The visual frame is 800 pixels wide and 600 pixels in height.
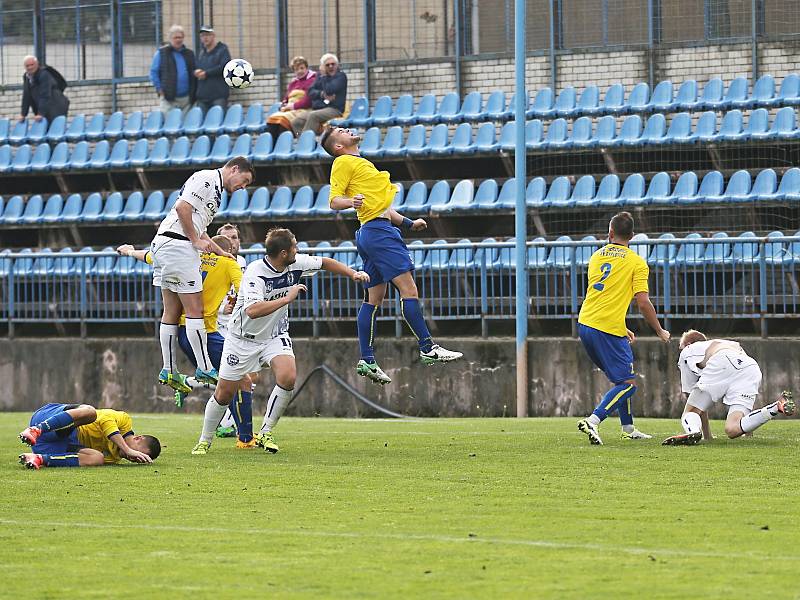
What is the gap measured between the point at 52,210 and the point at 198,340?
12.0 m

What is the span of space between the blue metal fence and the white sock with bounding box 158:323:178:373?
5607 mm

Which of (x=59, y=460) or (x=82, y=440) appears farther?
(x=82, y=440)

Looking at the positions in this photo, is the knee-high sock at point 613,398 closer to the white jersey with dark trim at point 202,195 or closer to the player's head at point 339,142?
the player's head at point 339,142

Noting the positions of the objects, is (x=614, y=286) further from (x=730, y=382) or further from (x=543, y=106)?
(x=543, y=106)

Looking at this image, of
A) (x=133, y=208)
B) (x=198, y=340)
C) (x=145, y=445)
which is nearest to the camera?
(x=145, y=445)

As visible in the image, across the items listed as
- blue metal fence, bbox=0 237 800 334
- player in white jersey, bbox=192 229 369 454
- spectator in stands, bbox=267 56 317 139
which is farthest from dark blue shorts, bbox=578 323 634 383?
spectator in stands, bbox=267 56 317 139

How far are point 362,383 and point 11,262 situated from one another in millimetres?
5353

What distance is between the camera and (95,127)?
2758 cm

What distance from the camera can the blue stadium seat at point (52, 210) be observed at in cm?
2496

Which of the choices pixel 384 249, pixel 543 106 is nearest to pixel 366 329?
pixel 384 249

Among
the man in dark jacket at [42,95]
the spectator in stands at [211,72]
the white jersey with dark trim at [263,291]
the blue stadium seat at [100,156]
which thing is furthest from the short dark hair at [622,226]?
the man in dark jacket at [42,95]

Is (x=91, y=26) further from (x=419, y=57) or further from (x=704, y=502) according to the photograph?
(x=704, y=502)

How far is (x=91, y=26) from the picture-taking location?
30.2 meters

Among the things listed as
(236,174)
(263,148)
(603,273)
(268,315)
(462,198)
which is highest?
(263,148)
